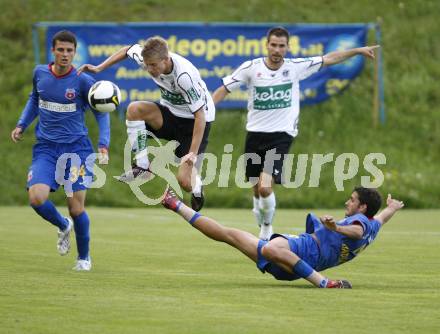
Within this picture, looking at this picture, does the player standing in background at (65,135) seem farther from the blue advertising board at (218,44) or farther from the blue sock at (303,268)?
the blue advertising board at (218,44)

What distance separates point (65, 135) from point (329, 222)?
10.9 feet

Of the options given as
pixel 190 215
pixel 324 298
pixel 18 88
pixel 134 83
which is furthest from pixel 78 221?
pixel 18 88

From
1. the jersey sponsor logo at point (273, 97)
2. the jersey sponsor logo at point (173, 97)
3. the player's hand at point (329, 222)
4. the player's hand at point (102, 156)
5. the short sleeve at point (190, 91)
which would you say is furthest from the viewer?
the jersey sponsor logo at point (273, 97)

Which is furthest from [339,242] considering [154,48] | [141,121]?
[141,121]

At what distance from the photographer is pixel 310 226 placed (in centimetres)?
915

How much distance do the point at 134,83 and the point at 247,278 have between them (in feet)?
48.6

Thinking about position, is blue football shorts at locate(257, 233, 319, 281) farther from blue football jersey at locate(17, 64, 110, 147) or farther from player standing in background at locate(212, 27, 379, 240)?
player standing in background at locate(212, 27, 379, 240)

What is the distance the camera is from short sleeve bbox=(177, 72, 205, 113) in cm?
1073

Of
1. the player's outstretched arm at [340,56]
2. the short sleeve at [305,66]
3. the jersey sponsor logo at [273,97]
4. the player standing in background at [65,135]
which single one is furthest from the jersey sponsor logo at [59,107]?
the short sleeve at [305,66]

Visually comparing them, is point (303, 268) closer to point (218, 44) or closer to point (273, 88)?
point (273, 88)

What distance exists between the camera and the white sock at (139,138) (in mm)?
11539

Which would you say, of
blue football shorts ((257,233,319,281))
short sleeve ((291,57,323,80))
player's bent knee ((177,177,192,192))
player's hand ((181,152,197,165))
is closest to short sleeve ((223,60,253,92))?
short sleeve ((291,57,323,80))

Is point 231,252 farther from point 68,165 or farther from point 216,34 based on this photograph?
point 216,34

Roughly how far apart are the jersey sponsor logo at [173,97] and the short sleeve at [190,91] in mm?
388
